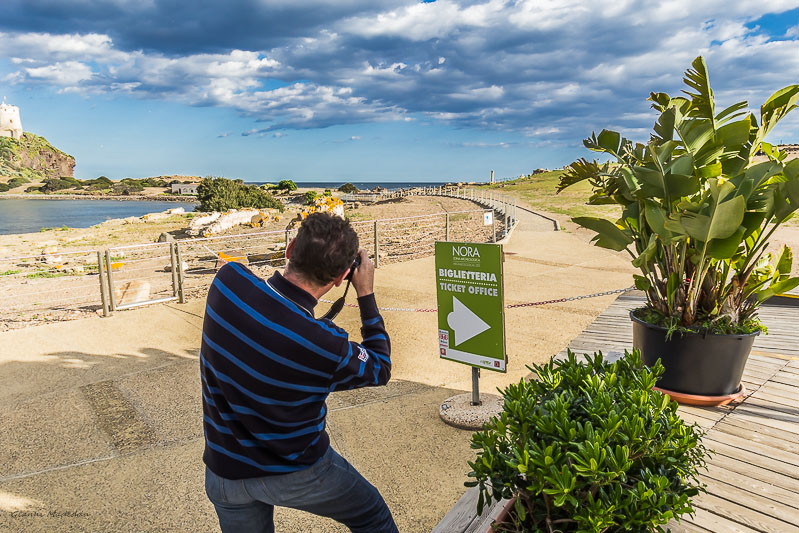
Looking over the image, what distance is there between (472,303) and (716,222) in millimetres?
1700

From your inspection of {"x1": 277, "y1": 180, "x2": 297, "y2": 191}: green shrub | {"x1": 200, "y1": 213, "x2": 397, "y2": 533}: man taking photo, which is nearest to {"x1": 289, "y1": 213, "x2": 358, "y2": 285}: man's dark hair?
{"x1": 200, "y1": 213, "x2": 397, "y2": 533}: man taking photo

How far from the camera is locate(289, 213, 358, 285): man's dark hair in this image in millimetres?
1685

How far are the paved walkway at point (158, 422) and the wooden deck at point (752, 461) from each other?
49.9 inches

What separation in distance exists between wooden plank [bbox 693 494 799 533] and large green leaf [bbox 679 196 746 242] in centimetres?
146

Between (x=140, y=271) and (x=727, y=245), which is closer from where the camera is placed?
(x=727, y=245)

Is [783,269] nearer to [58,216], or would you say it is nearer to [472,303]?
[472,303]

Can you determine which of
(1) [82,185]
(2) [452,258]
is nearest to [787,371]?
(2) [452,258]

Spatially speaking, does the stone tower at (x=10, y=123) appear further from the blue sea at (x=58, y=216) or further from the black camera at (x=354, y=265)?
the black camera at (x=354, y=265)

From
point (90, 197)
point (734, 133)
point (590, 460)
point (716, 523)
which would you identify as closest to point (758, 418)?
point (716, 523)

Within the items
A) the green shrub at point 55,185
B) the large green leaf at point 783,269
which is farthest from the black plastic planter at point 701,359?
the green shrub at point 55,185

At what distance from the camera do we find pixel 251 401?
167 cm

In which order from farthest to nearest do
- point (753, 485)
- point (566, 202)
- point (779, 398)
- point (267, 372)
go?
point (566, 202) → point (779, 398) → point (753, 485) → point (267, 372)

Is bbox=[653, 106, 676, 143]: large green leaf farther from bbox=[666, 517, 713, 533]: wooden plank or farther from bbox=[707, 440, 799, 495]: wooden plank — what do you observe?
bbox=[666, 517, 713, 533]: wooden plank

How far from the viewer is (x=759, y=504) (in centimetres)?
244
